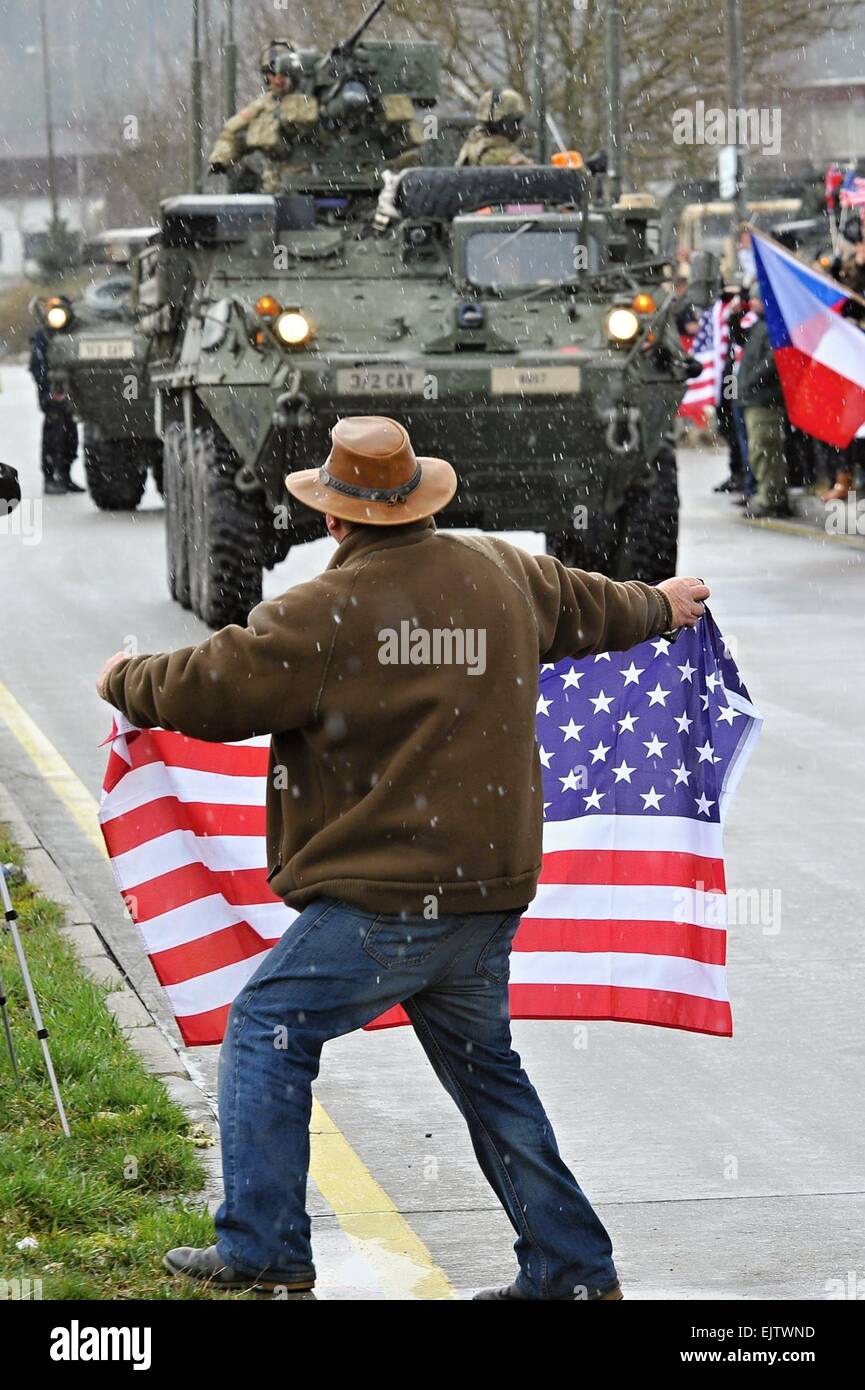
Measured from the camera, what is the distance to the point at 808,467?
25156 mm

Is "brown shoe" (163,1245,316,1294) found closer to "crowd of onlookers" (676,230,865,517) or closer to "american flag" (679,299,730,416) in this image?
"crowd of onlookers" (676,230,865,517)

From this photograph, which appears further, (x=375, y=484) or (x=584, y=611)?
(x=584, y=611)

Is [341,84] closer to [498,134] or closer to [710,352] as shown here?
[498,134]

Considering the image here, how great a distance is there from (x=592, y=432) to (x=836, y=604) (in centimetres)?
282

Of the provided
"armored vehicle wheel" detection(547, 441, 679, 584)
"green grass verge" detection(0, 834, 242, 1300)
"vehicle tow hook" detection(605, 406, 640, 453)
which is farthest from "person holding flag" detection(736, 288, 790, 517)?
"green grass verge" detection(0, 834, 242, 1300)

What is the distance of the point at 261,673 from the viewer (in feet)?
15.4

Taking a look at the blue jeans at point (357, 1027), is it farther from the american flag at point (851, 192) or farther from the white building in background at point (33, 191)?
the white building in background at point (33, 191)

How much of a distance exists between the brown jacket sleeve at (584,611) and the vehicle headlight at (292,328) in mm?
9783

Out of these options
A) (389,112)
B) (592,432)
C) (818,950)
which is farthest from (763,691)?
(389,112)

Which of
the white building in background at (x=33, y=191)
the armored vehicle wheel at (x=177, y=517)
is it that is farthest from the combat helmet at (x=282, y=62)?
the white building in background at (x=33, y=191)

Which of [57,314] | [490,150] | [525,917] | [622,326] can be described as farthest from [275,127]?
[525,917]

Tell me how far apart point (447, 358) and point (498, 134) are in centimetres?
311

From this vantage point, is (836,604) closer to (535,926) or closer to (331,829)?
(535,926)

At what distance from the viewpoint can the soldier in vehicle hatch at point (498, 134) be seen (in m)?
17.4
